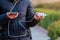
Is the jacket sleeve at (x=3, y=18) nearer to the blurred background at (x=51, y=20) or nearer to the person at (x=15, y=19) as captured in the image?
the person at (x=15, y=19)

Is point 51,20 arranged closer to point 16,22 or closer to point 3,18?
point 16,22

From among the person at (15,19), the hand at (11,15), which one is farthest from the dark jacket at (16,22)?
the hand at (11,15)

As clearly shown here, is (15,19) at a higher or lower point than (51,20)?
higher

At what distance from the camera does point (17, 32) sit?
4.18m

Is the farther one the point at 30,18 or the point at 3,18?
the point at 30,18

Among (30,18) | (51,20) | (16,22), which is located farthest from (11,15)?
(51,20)

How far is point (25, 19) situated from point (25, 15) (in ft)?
0.17

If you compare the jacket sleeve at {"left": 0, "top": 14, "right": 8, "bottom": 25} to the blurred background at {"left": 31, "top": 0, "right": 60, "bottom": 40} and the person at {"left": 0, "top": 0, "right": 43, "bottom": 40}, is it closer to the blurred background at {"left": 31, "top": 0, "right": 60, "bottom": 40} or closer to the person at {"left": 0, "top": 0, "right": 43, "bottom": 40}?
the person at {"left": 0, "top": 0, "right": 43, "bottom": 40}

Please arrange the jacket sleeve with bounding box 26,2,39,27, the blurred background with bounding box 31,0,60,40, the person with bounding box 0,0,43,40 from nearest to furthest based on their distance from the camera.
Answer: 1. the person with bounding box 0,0,43,40
2. the jacket sleeve with bounding box 26,2,39,27
3. the blurred background with bounding box 31,0,60,40

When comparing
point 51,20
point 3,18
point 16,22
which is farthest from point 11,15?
point 51,20

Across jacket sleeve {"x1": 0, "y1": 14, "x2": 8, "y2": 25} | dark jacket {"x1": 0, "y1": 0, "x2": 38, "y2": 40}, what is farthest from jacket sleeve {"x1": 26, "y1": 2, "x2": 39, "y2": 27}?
jacket sleeve {"x1": 0, "y1": 14, "x2": 8, "y2": 25}

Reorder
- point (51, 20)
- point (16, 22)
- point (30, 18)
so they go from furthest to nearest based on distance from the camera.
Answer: point (51, 20)
point (30, 18)
point (16, 22)

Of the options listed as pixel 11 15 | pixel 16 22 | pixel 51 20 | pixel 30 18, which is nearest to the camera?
pixel 11 15

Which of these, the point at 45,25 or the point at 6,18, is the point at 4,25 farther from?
the point at 45,25
